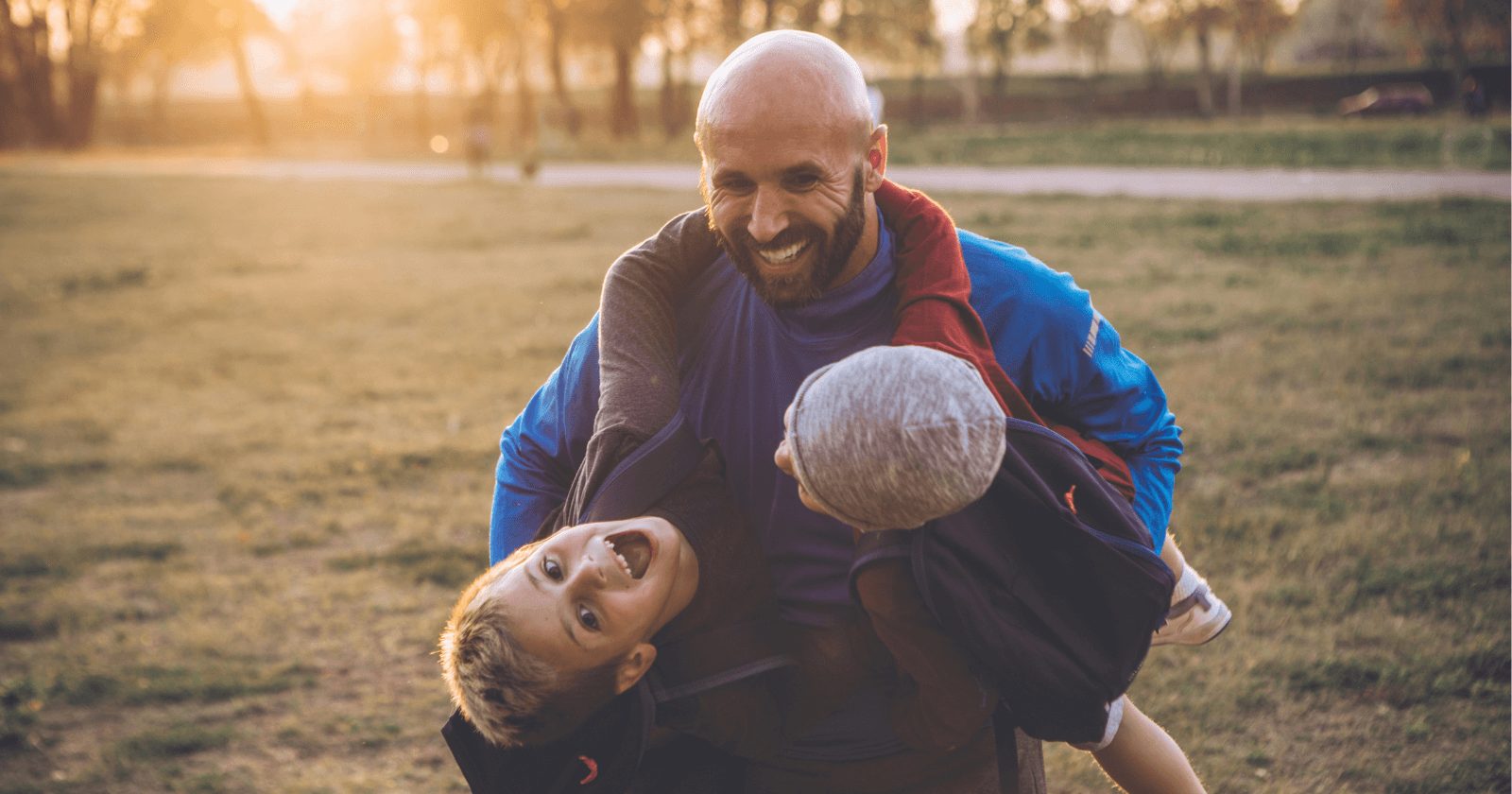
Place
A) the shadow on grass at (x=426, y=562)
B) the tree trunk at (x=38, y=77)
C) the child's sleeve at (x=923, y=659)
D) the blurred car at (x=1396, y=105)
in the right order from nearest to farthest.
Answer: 1. the child's sleeve at (x=923, y=659)
2. the shadow on grass at (x=426, y=562)
3. the blurred car at (x=1396, y=105)
4. the tree trunk at (x=38, y=77)

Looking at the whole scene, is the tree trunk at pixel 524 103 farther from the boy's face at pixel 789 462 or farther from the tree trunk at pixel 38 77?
the boy's face at pixel 789 462

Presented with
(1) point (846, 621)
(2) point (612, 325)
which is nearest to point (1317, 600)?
(1) point (846, 621)

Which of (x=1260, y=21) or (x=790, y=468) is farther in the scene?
(x=1260, y=21)

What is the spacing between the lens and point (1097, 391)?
2.17m

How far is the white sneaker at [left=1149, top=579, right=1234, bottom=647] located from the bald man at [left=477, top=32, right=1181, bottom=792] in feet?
1.16

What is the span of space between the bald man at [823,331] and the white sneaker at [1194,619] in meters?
0.36

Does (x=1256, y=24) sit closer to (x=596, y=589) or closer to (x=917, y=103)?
(x=917, y=103)

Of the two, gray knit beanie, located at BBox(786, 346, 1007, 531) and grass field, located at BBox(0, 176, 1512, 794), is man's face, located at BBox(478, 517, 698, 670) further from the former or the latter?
grass field, located at BBox(0, 176, 1512, 794)

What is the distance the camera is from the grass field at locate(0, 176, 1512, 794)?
406cm

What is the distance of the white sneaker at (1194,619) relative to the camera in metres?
2.41

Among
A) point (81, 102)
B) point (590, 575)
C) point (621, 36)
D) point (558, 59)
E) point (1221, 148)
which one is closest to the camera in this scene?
point (590, 575)

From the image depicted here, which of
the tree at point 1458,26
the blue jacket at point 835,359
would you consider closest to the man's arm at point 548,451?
the blue jacket at point 835,359

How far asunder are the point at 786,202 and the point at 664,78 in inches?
1805

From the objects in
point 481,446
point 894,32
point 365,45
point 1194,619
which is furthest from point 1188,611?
point 365,45
